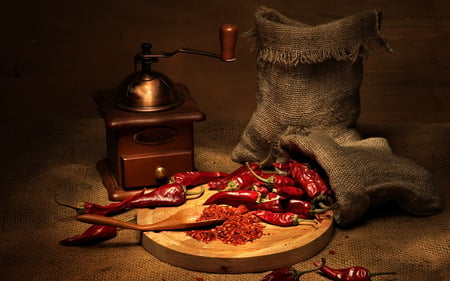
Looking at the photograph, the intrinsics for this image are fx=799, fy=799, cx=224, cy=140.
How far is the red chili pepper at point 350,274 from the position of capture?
259 centimetres

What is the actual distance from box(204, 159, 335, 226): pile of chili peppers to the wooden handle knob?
1.43ft

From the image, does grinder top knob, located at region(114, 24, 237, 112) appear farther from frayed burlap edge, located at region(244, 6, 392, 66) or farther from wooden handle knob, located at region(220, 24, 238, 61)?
frayed burlap edge, located at region(244, 6, 392, 66)

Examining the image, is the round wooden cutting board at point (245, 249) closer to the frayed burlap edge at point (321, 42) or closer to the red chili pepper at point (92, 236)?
the red chili pepper at point (92, 236)

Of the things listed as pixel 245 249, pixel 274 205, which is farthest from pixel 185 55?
pixel 245 249

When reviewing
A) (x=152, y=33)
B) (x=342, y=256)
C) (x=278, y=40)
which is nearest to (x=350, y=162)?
(x=342, y=256)

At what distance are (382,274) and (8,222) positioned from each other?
139 cm

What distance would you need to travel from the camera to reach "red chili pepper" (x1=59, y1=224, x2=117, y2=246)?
2.82 meters

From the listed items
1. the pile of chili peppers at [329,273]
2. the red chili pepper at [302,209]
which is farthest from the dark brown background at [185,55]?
the pile of chili peppers at [329,273]

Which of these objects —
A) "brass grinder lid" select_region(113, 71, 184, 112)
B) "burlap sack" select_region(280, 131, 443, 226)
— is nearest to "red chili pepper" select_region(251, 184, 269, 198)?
"burlap sack" select_region(280, 131, 443, 226)

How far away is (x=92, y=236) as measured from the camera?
9.27 feet

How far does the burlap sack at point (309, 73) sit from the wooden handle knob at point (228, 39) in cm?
22

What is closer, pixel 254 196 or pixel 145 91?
pixel 254 196

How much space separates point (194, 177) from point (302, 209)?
18.5 inches

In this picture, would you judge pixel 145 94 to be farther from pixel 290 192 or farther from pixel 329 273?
pixel 329 273
